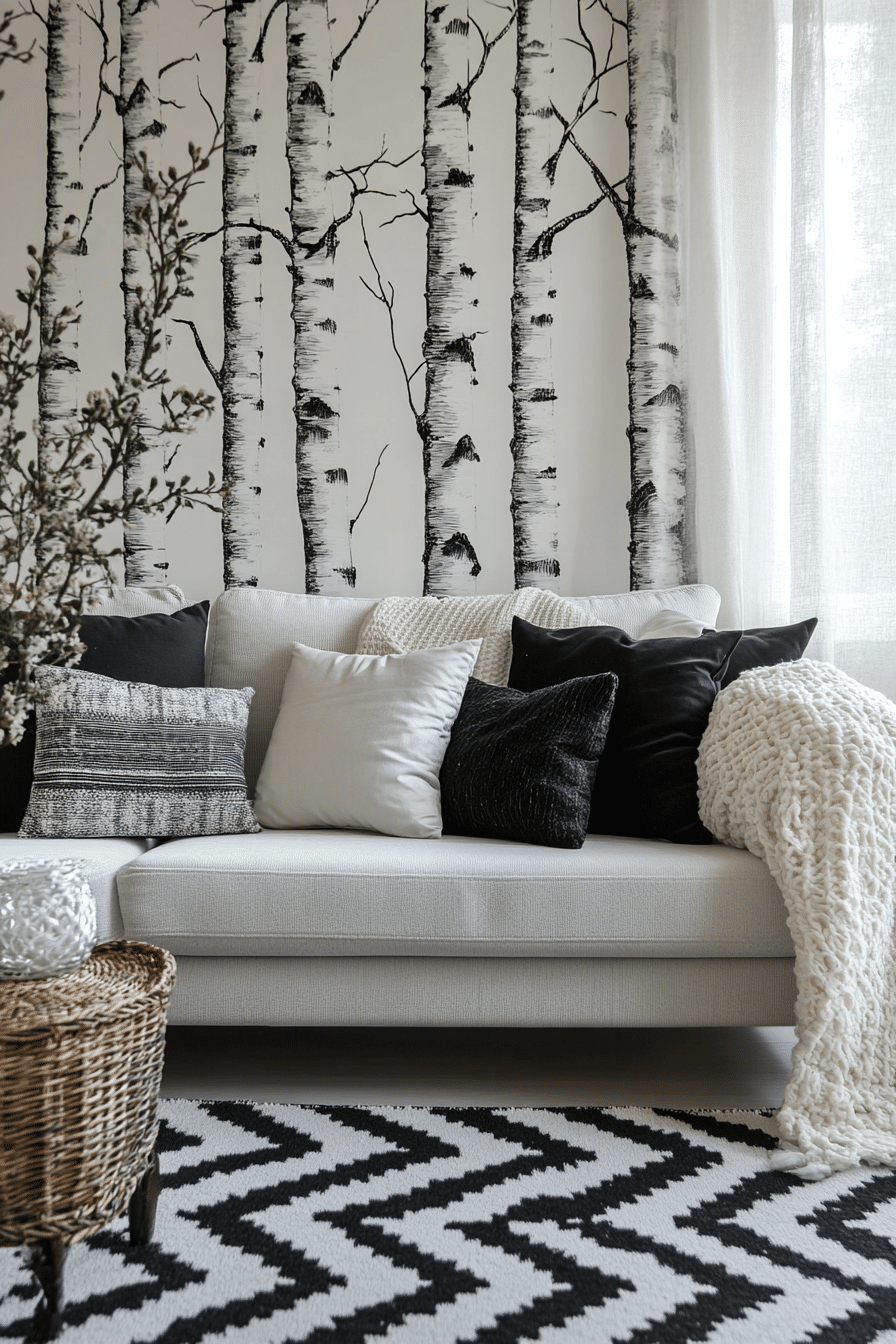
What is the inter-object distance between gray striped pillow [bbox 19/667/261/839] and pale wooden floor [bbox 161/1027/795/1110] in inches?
17.5

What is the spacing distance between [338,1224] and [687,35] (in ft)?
10.4

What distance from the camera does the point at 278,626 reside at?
8.09 ft

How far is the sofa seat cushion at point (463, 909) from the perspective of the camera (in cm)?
167

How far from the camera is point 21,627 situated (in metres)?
1.01

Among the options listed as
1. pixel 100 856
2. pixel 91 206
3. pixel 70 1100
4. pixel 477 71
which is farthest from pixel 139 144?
pixel 70 1100

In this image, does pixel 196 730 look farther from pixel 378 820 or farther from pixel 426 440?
pixel 426 440

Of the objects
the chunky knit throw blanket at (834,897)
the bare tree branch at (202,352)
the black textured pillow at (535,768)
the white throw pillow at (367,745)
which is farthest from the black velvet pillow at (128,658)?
the chunky knit throw blanket at (834,897)

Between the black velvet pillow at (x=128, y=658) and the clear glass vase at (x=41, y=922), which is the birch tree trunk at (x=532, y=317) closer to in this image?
the black velvet pillow at (x=128, y=658)

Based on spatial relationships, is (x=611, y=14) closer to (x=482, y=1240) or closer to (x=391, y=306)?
(x=391, y=306)

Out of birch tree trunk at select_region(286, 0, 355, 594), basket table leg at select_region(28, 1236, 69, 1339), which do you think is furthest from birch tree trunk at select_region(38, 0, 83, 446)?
basket table leg at select_region(28, 1236, 69, 1339)

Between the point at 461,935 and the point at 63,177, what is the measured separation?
2635 millimetres

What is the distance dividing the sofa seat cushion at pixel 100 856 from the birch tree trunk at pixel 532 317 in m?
1.49

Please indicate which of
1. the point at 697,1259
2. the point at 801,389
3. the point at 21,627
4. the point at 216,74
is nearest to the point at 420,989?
the point at 697,1259

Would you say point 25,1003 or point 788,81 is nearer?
point 25,1003
